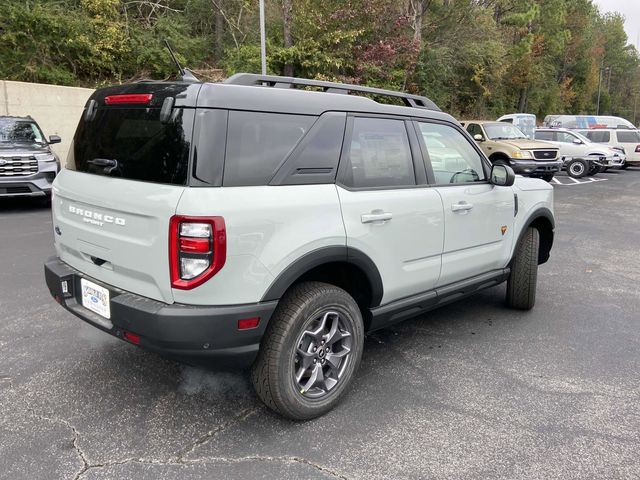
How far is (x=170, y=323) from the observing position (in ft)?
7.95

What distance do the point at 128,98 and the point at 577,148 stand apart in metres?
19.1

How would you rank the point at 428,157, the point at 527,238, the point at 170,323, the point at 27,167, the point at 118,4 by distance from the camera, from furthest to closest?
1. the point at 118,4
2. the point at 27,167
3. the point at 527,238
4. the point at 428,157
5. the point at 170,323

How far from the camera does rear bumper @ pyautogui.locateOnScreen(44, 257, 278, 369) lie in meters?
2.43

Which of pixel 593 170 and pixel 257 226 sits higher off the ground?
pixel 257 226

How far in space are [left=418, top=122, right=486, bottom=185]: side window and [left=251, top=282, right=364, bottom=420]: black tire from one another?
1.31 meters

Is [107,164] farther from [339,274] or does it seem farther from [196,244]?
[339,274]

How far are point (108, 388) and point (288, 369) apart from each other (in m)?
1.29

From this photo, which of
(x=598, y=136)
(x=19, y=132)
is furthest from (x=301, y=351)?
(x=598, y=136)

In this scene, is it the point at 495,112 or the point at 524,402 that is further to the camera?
the point at 495,112

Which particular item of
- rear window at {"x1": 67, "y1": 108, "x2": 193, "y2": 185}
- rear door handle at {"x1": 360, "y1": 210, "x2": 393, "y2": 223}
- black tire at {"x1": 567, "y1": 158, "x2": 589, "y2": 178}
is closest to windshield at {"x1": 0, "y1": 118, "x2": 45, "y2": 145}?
rear window at {"x1": 67, "y1": 108, "x2": 193, "y2": 185}

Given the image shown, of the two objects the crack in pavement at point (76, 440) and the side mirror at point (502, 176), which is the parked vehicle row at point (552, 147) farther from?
the crack in pavement at point (76, 440)

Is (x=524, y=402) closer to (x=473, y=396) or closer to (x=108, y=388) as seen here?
(x=473, y=396)

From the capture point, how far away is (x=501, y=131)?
16125 millimetres

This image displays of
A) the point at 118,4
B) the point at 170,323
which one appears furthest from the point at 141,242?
the point at 118,4
